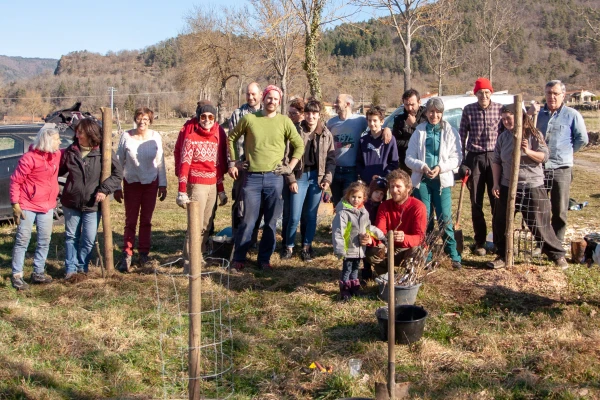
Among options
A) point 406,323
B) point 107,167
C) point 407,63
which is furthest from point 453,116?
point 406,323

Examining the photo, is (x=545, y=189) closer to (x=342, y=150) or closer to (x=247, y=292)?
(x=342, y=150)

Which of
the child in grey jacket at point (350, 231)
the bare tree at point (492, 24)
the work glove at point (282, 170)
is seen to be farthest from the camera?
the bare tree at point (492, 24)

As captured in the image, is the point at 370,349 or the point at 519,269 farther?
the point at 519,269

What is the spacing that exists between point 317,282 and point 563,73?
10510 centimetres

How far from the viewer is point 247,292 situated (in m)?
5.61

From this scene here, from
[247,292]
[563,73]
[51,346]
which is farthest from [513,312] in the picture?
[563,73]

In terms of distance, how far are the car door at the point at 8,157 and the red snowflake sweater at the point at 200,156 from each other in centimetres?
402

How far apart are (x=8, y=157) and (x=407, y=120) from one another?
6.02 m

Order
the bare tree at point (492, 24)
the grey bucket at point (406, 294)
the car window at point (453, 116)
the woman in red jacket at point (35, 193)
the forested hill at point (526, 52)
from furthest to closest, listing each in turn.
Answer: the forested hill at point (526, 52), the bare tree at point (492, 24), the car window at point (453, 116), the woman in red jacket at point (35, 193), the grey bucket at point (406, 294)

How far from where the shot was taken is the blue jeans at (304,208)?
260 inches

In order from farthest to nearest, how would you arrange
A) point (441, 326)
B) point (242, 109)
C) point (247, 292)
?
point (242, 109) < point (247, 292) < point (441, 326)

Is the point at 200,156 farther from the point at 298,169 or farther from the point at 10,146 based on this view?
the point at 10,146

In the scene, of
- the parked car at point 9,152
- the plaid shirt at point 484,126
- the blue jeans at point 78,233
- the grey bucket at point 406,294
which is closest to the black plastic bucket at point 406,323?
the grey bucket at point 406,294

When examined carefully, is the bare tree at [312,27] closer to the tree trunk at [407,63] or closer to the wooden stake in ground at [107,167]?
the tree trunk at [407,63]
